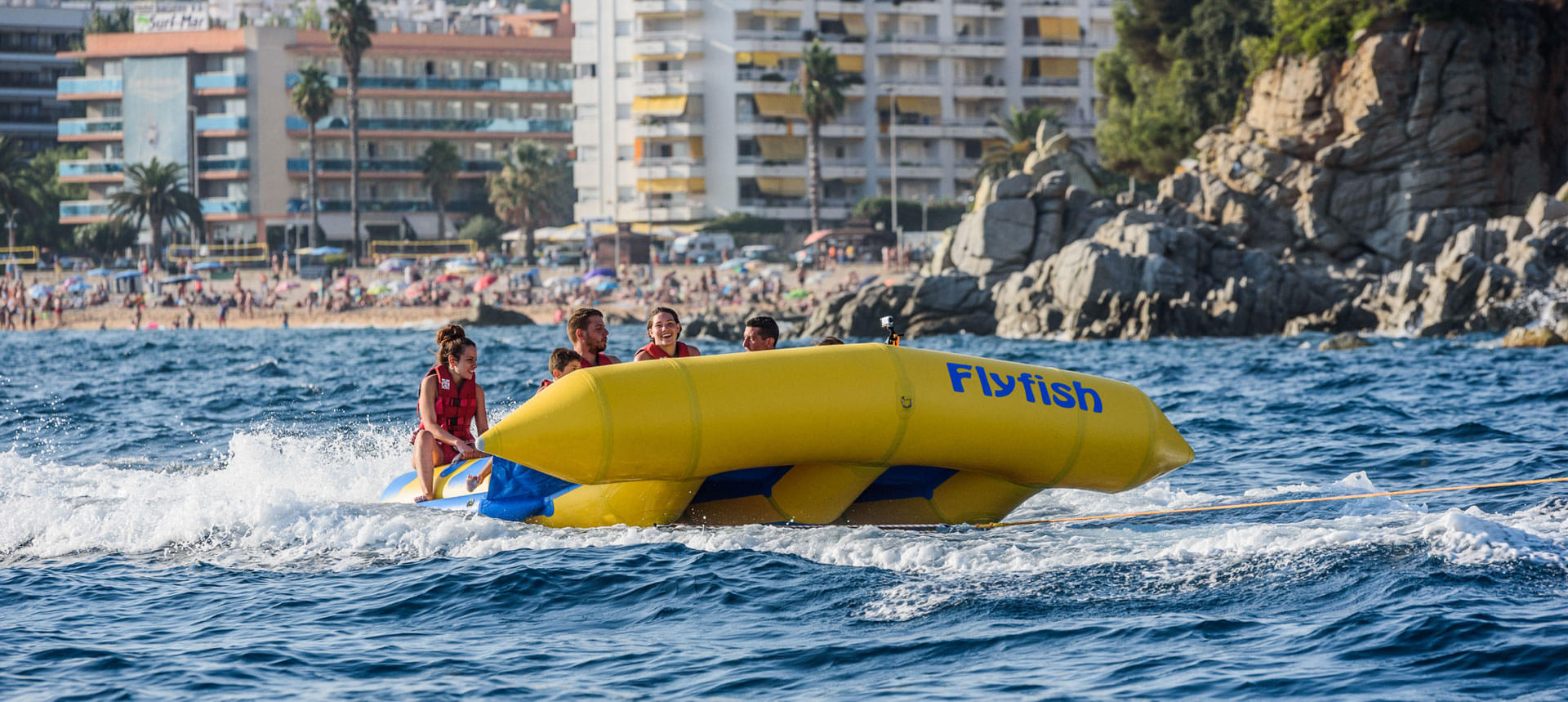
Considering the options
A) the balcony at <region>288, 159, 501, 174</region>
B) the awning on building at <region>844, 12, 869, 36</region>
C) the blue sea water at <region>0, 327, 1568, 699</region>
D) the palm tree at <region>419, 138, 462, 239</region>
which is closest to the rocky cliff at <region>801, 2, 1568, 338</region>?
the blue sea water at <region>0, 327, 1568, 699</region>

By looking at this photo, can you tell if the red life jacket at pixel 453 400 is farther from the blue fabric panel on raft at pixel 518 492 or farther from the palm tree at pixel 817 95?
the palm tree at pixel 817 95

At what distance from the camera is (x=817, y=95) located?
229 feet

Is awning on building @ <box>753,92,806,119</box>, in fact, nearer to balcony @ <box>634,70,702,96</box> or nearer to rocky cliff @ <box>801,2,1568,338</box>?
balcony @ <box>634,70,702,96</box>

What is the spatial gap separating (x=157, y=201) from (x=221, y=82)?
13.5m

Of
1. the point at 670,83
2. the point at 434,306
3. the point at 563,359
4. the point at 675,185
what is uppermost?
the point at 670,83

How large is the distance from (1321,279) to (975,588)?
111 feet

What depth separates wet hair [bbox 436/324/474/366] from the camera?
962 cm

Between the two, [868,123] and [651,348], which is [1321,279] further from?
[868,123]

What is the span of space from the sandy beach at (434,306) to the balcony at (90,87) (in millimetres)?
26230

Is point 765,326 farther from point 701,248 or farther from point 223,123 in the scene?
point 223,123

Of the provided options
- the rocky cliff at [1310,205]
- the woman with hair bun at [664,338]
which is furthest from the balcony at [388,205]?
the woman with hair bun at [664,338]

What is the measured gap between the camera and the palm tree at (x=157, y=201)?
6931 centimetres

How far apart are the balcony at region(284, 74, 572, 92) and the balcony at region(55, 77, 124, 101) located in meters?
9.74

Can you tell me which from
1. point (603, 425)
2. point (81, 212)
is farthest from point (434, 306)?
point (603, 425)
